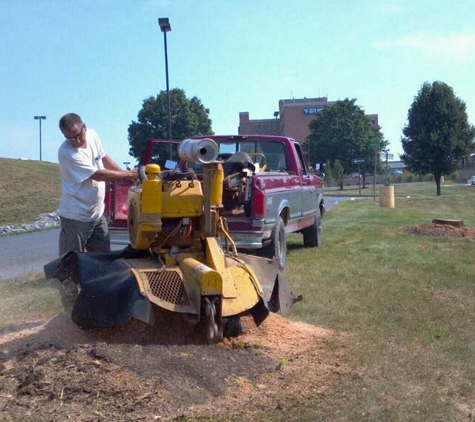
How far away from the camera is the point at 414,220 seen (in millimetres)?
17703

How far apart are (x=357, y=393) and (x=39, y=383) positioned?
77.2 inches

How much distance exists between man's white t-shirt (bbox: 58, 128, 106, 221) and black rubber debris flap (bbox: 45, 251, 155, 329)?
2.85 ft

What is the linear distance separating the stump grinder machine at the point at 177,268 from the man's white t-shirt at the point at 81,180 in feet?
1.91

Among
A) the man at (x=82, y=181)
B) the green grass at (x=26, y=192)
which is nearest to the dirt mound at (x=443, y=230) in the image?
the man at (x=82, y=181)

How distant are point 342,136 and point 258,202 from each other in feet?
205

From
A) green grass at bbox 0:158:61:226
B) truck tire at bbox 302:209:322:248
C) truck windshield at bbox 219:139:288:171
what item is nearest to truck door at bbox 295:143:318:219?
truck tire at bbox 302:209:322:248

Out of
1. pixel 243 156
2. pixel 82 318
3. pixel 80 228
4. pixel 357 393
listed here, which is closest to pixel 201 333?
pixel 82 318

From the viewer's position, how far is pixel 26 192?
3431 cm

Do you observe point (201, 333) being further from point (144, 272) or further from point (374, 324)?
point (374, 324)

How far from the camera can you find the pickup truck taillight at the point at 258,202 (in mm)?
8453

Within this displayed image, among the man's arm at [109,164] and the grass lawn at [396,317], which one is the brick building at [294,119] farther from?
the man's arm at [109,164]

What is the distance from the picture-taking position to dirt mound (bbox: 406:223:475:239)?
13391mm


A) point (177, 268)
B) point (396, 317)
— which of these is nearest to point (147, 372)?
point (177, 268)

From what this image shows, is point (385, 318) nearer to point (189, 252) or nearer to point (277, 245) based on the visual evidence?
point (189, 252)
